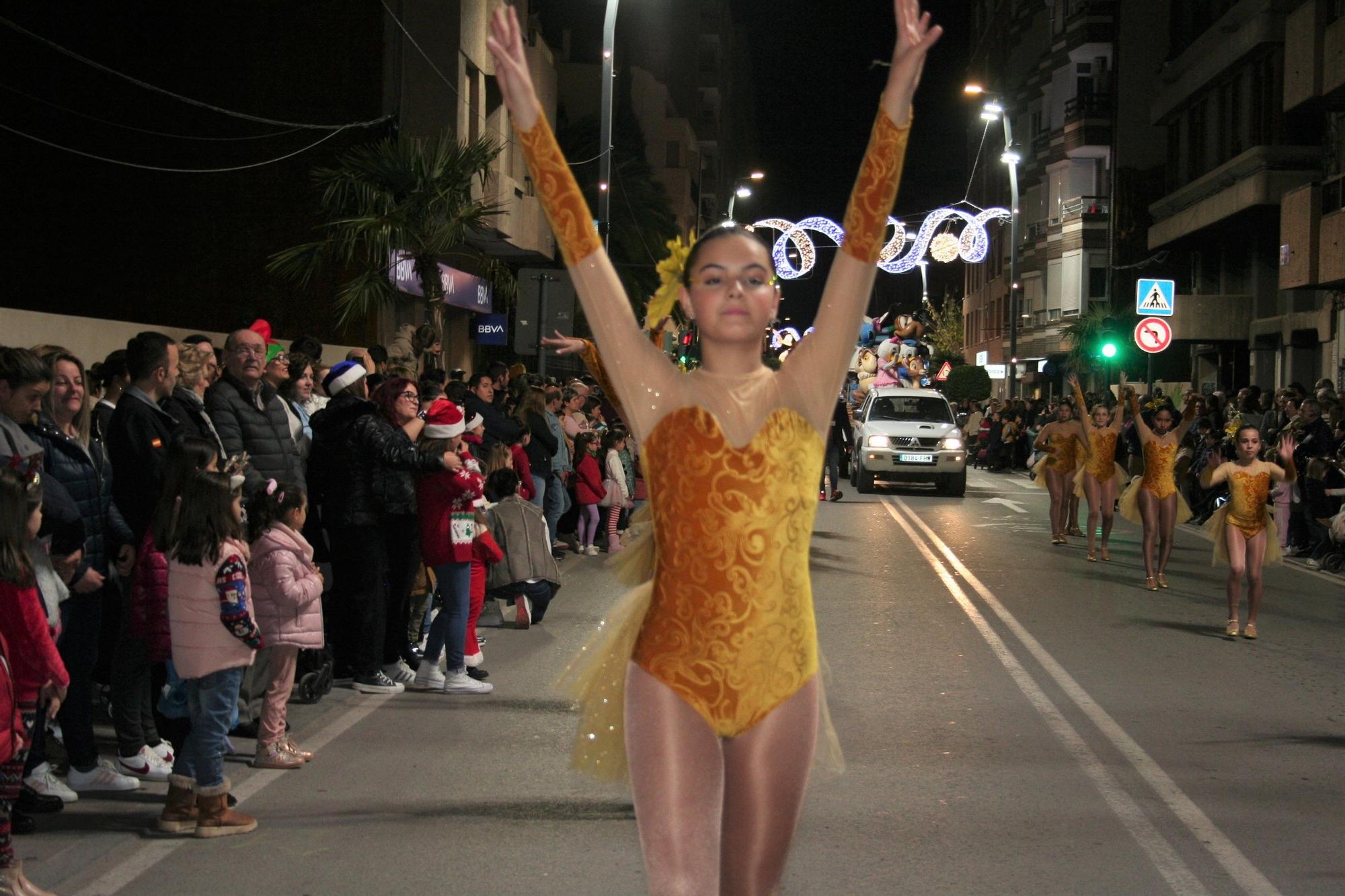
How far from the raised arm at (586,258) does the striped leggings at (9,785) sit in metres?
3.10

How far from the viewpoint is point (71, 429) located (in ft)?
24.0

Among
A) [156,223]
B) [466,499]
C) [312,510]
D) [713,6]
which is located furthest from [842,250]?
[713,6]

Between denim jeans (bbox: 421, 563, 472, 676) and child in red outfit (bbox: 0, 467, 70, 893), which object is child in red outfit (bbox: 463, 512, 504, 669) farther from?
child in red outfit (bbox: 0, 467, 70, 893)

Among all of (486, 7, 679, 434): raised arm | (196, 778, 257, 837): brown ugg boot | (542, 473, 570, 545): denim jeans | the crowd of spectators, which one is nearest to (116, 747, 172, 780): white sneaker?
the crowd of spectators

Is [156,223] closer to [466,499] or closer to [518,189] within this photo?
[518,189]

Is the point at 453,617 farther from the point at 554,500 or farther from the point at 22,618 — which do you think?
the point at 554,500

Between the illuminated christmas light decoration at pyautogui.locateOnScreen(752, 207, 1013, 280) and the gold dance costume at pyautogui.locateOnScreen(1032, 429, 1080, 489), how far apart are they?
15.8 metres

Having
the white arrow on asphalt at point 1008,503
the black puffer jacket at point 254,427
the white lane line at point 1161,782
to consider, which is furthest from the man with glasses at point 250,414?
the white arrow on asphalt at point 1008,503

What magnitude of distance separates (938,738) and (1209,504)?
16445 millimetres

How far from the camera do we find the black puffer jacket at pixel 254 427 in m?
8.57

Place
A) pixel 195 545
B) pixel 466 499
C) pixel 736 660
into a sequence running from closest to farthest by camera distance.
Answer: pixel 736 660 → pixel 195 545 → pixel 466 499

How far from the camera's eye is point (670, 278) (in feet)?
12.4

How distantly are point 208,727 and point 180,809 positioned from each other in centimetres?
39

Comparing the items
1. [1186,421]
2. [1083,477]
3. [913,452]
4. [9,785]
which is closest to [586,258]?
[9,785]
